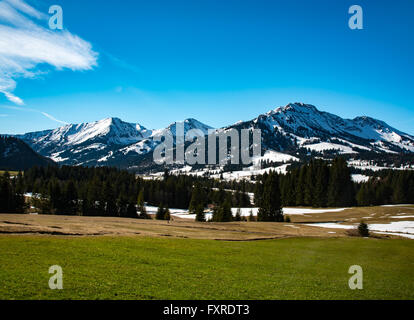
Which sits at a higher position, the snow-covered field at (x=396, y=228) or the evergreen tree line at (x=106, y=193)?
the evergreen tree line at (x=106, y=193)

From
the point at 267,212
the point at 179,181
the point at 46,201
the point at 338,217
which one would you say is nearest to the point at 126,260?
the point at 267,212

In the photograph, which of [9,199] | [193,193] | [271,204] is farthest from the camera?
[193,193]

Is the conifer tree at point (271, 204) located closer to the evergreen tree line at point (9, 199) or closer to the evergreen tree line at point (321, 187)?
the evergreen tree line at point (321, 187)

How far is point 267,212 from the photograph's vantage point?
88125 millimetres

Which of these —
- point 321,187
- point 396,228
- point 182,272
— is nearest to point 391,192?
point 321,187

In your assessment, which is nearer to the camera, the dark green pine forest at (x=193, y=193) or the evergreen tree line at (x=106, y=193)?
the dark green pine forest at (x=193, y=193)

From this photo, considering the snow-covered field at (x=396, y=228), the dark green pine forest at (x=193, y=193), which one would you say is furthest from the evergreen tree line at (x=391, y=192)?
the snow-covered field at (x=396, y=228)

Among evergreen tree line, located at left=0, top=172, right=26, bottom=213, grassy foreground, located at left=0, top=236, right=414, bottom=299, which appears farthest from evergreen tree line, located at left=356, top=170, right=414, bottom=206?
evergreen tree line, located at left=0, top=172, right=26, bottom=213

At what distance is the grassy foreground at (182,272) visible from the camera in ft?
48.4

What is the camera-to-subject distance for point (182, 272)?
19719 mm

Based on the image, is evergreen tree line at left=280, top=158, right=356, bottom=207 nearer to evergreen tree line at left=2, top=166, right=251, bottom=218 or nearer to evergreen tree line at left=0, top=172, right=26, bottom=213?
evergreen tree line at left=2, top=166, right=251, bottom=218

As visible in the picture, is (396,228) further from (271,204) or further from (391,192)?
(391,192)
